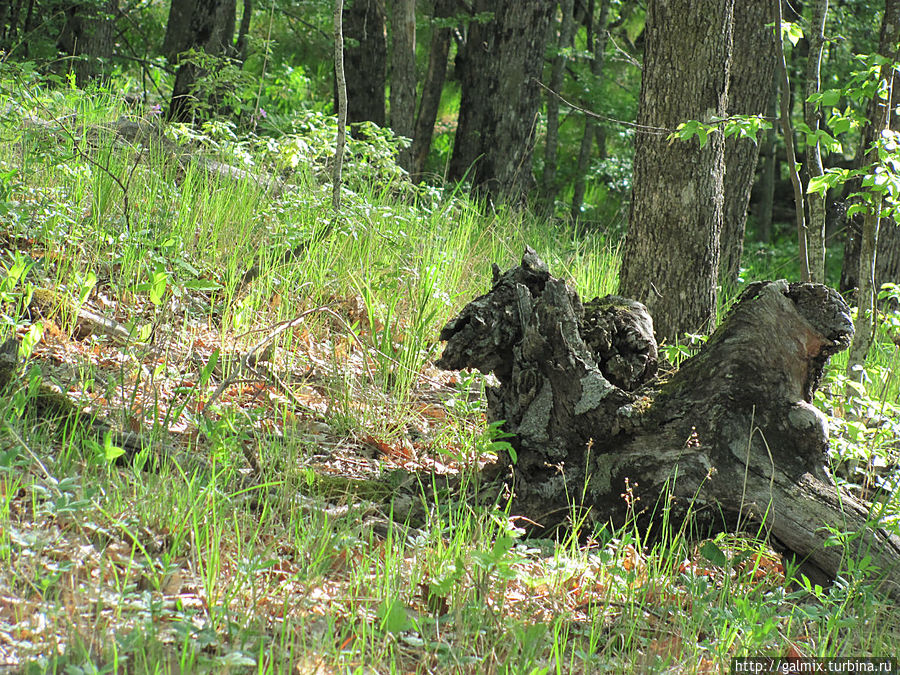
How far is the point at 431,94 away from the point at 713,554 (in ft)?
24.8

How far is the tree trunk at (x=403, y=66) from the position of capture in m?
7.20

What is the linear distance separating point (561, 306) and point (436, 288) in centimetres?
117

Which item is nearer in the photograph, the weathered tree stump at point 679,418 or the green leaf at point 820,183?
the weathered tree stump at point 679,418

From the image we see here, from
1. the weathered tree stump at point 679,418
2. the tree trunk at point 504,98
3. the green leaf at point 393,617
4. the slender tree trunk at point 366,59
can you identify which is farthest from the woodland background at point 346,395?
the slender tree trunk at point 366,59

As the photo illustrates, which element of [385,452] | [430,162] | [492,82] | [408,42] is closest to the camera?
[385,452]

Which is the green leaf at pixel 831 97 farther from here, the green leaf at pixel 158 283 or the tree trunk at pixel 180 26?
the tree trunk at pixel 180 26

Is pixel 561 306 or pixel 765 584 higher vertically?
pixel 561 306

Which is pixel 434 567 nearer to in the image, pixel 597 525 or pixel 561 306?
pixel 597 525

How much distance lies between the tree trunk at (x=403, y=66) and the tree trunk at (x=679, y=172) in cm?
355

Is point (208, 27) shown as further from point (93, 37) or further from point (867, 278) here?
point (867, 278)

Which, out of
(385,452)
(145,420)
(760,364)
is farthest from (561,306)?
(145,420)

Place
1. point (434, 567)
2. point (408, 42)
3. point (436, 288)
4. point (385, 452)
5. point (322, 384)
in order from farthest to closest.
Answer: point (408, 42), point (436, 288), point (322, 384), point (385, 452), point (434, 567)

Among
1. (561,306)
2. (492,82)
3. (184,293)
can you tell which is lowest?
(184,293)

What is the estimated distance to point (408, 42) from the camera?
7.18 metres
